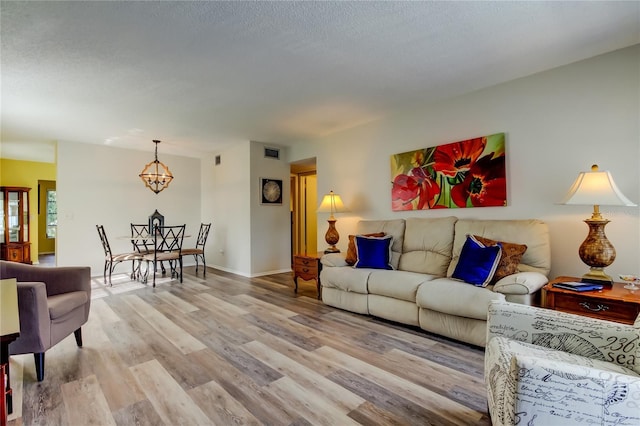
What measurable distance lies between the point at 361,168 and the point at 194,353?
3.23 m

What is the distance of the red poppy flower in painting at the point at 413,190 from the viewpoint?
3801mm

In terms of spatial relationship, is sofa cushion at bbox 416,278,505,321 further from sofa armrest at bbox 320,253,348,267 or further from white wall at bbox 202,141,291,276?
white wall at bbox 202,141,291,276

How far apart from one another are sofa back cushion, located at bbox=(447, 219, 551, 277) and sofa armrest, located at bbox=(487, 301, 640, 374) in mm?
1327

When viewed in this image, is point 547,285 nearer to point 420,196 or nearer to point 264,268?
point 420,196

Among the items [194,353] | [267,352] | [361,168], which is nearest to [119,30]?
[194,353]

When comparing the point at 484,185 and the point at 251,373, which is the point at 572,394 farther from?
the point at 484,185

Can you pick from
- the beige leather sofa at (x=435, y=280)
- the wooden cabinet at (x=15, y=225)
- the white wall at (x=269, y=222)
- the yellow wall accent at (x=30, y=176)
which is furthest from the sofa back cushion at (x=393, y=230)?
the yellow wall accent at (x=30, y=176)

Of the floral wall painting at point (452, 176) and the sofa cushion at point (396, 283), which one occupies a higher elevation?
the floral wall painting at point (452, 176)

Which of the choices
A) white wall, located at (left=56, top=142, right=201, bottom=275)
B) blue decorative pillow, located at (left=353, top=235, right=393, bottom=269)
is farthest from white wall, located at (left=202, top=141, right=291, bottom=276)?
blue decorative pillow, located at (left=353, top=235, right=393, bottom=269)

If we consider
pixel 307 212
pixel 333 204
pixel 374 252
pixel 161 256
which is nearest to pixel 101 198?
pixel 161 256

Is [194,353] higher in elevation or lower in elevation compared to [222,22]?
Answer: lower

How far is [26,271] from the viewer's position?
2.51m

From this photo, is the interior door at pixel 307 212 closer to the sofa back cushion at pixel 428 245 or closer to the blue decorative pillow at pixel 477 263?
the sofa back cushion at pixel 428 245

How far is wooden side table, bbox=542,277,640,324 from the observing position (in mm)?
2027
